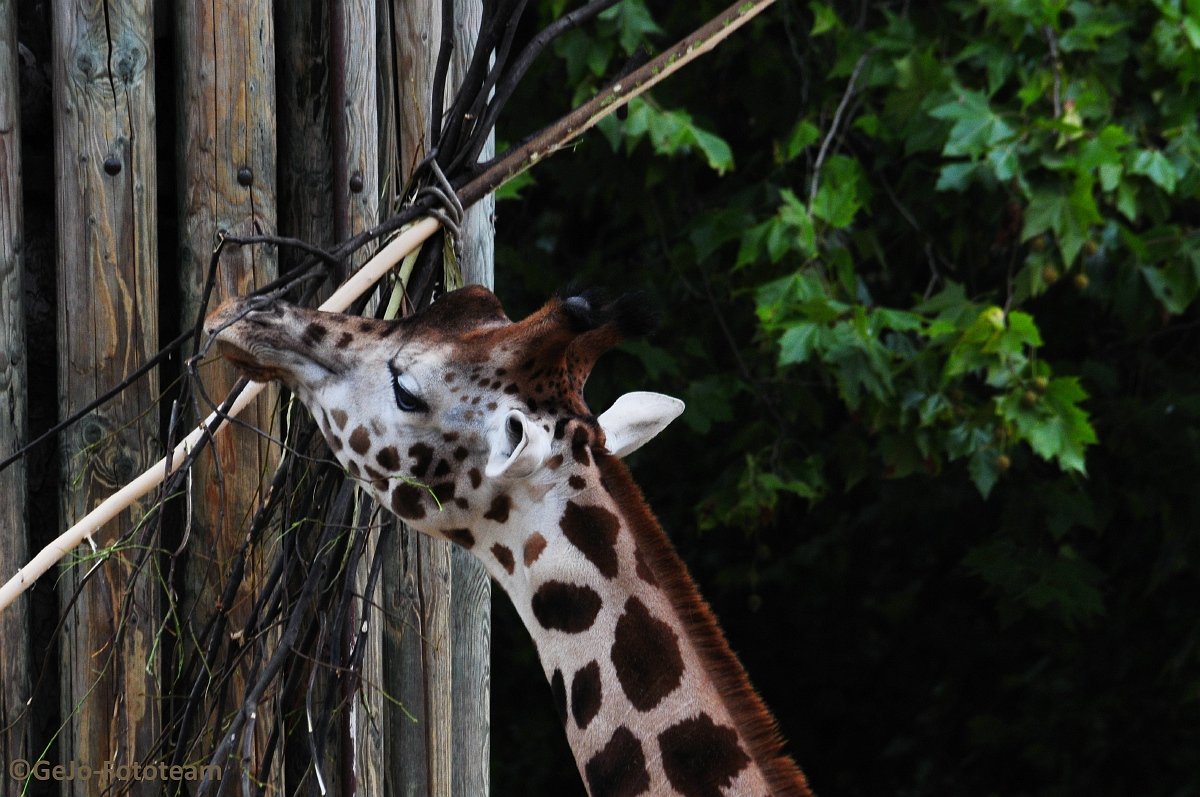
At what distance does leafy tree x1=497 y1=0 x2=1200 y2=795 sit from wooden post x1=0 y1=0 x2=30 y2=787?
6.95ft

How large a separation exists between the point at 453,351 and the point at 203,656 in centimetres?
69

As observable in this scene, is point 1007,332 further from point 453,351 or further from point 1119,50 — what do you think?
point 453,351

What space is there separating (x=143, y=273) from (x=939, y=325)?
2.38 meters

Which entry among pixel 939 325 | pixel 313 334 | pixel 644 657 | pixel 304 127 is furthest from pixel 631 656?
pixel 939 325

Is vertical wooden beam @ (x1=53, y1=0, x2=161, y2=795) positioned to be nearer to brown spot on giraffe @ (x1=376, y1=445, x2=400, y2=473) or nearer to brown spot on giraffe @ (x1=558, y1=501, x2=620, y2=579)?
brown spot on giraffe @ (x1=376, y1=445, x2=400, y2=473)

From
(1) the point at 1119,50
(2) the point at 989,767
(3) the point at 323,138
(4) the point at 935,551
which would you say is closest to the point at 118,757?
(3) the point at 323,138

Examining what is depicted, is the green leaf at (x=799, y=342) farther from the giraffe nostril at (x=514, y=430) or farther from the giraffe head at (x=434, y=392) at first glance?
the giraffe nostril at (x=514, y=430)

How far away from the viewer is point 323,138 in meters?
2.92

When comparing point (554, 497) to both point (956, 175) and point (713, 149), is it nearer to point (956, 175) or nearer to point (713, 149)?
point (713, 149)

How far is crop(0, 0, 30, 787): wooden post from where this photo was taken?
2660 mm

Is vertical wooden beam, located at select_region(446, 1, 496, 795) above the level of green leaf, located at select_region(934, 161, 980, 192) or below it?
below

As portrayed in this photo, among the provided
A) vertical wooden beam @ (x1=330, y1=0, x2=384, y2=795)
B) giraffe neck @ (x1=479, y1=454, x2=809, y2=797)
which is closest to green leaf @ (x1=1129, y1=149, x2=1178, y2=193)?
vertical wooden beam @ (x1=330, y1=0, x2=384, y2=795)

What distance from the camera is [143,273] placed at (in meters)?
2.73

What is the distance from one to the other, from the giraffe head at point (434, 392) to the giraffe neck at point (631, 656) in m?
0.09
